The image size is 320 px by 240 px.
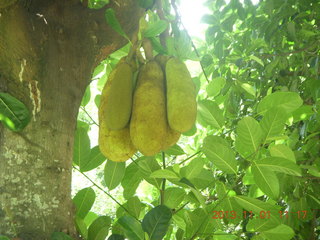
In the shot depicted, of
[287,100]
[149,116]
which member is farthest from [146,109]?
[287,100]

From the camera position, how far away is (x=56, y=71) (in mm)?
793

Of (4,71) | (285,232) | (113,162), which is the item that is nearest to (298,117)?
(285,232)

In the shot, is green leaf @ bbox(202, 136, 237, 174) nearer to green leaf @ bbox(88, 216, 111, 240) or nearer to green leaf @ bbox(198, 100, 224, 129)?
green leaf @ bbox(198, 100, 224, 129)

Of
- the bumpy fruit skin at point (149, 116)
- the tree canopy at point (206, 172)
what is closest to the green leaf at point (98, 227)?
the tree canopy at point (206, 172)

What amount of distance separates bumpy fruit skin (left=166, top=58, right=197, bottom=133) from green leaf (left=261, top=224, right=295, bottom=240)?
33 cm

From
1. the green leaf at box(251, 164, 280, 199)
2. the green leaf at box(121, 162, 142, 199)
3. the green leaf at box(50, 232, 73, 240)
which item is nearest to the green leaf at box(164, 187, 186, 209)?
the green leaf at box(121, 162, 142, 199)

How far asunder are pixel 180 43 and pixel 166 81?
11 centimetres

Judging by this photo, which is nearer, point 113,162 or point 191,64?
point 113,162

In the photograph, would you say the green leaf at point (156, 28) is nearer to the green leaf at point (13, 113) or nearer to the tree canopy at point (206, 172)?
the tree canopy at point (206, 172)

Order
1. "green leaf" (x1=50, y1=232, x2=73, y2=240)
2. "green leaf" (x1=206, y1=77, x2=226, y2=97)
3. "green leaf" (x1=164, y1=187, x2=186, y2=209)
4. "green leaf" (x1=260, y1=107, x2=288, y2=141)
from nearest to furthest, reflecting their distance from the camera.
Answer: "green leaf" (x1=50, y1=232, x2=73, y2=240)
"green leaf" (x1=260, y1=107, x2=288, y2=141)
"green leaf" (x1=164, y1=187, x2=186, y2=209)
"green leaf" (x1=206, y1=77, x2=226, y2=97)

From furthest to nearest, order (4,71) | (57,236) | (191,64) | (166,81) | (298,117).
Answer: (191,64) → (298,117) → (166,81) → (4,71) → (57,236)

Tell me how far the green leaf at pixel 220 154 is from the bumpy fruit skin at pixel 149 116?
10 cm

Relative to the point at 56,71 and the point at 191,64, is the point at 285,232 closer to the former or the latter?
the point at 56,71

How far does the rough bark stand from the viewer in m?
0.67
